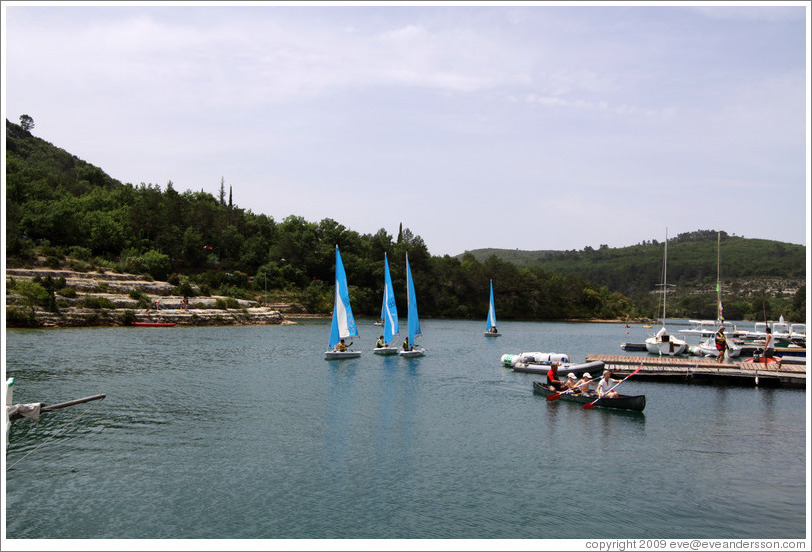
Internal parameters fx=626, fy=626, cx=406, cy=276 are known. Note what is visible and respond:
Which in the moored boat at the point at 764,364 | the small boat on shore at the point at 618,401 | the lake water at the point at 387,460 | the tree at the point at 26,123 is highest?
the tree at the point at 26,123

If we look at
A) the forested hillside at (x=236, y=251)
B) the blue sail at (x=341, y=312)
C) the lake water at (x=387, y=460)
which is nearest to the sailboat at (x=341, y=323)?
the blue sail at (x=341, y=312)

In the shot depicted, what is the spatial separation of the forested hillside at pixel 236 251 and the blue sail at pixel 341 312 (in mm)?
55522

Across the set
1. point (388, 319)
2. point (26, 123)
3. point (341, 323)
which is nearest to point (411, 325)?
point (388, 319)

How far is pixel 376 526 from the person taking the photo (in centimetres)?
1786

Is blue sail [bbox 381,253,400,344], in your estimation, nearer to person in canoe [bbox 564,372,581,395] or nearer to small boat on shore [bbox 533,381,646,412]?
person in canoe [bbox 564,372,581,395]

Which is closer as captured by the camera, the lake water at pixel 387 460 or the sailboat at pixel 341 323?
the lake water at pixel 387 460

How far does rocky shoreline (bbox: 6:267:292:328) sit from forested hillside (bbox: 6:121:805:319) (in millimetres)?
4693

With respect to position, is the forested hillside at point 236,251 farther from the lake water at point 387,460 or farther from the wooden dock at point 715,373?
the wooden dock at point 715,373

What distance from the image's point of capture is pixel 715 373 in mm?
44812

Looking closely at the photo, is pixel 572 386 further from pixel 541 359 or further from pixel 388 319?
pixel 388 319

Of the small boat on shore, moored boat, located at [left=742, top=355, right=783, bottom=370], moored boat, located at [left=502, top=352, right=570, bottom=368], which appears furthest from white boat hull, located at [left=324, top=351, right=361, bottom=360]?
moored boat, located at [left=742, top=355, right=783, bottom=370]

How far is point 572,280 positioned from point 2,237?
164 meters

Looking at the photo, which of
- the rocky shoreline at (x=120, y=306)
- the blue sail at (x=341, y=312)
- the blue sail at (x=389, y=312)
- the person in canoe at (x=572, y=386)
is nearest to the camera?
the person in canoe at (x=572, y=386)

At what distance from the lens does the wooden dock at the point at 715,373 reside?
142ft
